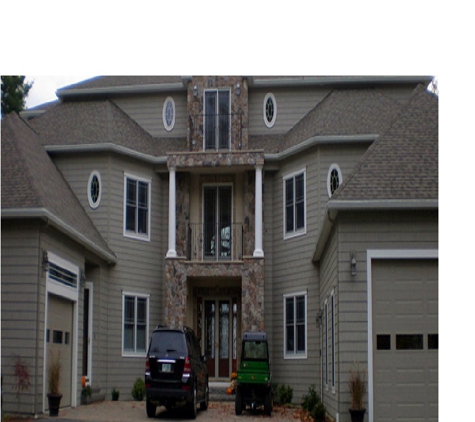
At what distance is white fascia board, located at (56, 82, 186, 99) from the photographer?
69.5ft

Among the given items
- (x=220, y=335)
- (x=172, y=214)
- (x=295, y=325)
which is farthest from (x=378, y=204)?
(x=220, y=335)

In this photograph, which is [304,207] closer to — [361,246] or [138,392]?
[138,392]

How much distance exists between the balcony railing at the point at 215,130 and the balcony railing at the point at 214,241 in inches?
75.5

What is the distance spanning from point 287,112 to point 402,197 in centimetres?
802

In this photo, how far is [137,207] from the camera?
795 inches

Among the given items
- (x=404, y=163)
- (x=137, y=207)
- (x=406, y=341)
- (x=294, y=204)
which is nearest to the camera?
(x=406, y=341)

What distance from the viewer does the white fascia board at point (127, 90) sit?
21188 mm

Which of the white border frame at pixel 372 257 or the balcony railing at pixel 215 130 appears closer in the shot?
the white border frame at pixel 372 257

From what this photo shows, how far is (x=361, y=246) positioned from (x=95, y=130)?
863 cm

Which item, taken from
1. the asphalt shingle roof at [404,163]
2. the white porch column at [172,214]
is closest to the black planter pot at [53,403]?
the asphalt shingle roof at [404,163]

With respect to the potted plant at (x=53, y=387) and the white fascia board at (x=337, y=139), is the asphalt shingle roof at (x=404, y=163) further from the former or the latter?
the potted plant at (x=53, y=387)
